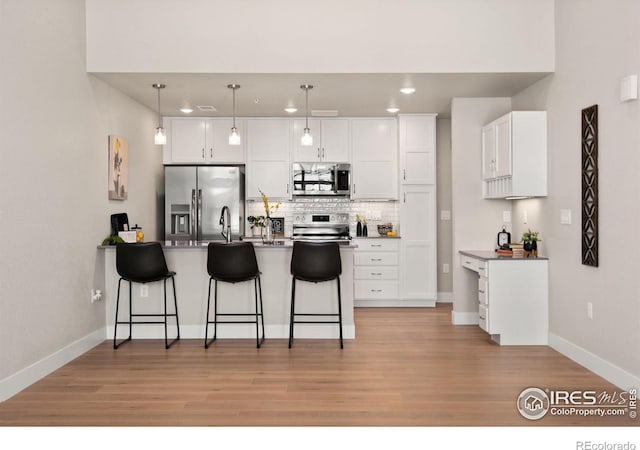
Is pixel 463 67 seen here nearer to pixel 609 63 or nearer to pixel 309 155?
pixel 609 63

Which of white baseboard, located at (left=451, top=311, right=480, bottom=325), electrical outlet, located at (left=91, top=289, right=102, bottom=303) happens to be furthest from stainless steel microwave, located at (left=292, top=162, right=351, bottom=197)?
electrical outlet, located at (left=91, top=289, right=102, bottom=303)

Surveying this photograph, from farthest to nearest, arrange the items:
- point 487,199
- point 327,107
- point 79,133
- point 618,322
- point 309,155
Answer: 1. point 309,155
2. point 327,107
3. point 487,199
4. point 79,133
5. point 618,322

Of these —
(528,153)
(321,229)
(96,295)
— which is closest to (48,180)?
(96,295)

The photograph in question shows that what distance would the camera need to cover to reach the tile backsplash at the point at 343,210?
732 centimetres

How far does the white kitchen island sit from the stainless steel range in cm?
210

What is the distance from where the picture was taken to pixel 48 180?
3.95 metres

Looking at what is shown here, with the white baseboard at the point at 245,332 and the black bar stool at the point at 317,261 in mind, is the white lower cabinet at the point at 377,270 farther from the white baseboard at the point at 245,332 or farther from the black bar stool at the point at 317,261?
the black bar stool at the point at 317,261

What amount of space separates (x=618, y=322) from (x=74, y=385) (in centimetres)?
382

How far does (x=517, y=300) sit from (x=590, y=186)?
1321mm

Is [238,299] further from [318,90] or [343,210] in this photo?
[343,210]

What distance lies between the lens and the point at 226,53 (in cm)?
460

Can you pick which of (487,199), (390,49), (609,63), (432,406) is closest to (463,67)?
(390,49)

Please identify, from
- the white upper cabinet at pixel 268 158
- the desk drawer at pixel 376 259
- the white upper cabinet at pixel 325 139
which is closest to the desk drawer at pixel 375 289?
the desk drawer at pixel 376 259

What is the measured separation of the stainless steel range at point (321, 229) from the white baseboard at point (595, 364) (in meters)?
3.17
